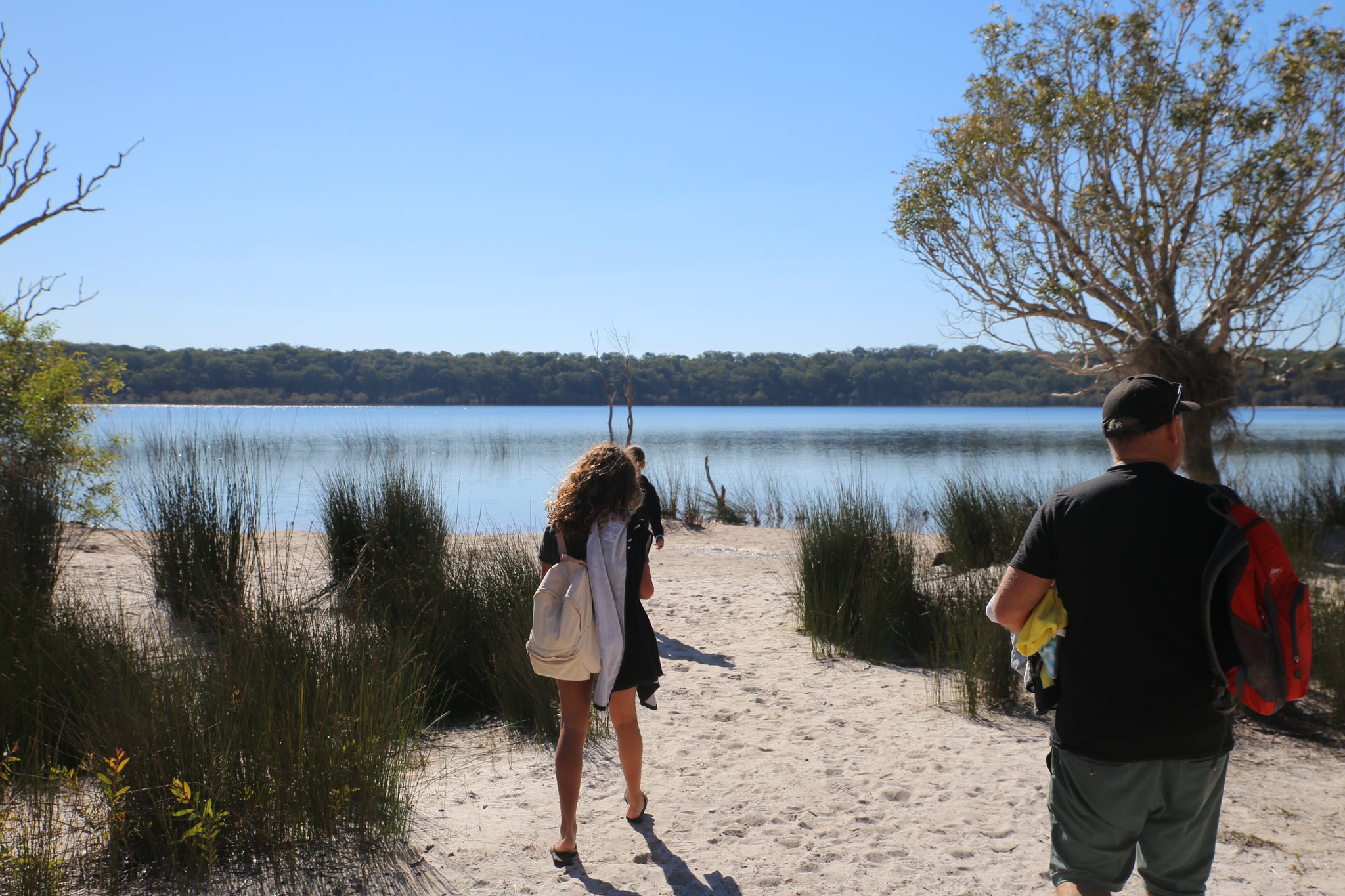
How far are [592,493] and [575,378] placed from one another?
250ft

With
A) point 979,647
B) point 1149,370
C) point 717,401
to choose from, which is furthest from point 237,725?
point 717,401

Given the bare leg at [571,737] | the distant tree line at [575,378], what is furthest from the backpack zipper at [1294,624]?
the distant tree line at [575,378]

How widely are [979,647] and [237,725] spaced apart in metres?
3.88

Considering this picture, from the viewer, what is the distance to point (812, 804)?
3.65 meters

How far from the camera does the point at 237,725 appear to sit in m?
2.81

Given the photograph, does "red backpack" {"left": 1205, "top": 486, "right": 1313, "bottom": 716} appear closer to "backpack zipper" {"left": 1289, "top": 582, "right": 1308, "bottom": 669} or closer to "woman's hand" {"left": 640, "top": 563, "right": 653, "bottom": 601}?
"backpack zipper" {"left": 1289, "top": 582, "right": 1308, "bottom": 669}

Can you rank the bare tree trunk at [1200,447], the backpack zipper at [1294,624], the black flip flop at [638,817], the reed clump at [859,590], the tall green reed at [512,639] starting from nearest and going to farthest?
the backpack zipper at [1294,624]
the black flip flop at [638,817]
the tall green reed at [512,639]
the reed clump at [859,590]
the bare tree trunk at [1200,447]

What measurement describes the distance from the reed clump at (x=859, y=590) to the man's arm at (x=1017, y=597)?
160 inches

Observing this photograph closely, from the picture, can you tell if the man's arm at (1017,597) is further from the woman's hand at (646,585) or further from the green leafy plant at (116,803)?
the green leafy plant at (116,803)

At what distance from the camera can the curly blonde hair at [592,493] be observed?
2854 millimetres

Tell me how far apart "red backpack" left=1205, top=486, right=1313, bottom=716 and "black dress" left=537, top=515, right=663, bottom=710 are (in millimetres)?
1676

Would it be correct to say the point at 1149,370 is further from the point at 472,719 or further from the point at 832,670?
the point at 472,719

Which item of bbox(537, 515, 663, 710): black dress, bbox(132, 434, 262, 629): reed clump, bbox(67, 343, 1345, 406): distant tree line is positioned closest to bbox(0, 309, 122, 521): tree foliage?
bbox(132, 434, 262, 629): reed clump

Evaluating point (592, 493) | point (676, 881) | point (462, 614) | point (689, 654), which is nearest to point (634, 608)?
point (592, 493)
